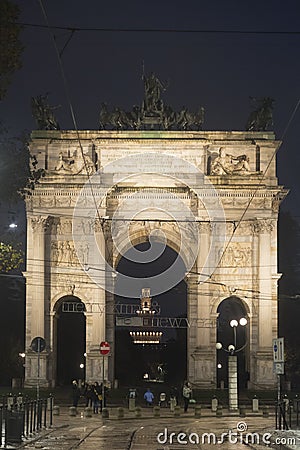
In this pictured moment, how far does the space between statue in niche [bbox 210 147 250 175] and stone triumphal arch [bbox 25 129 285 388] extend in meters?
0.06

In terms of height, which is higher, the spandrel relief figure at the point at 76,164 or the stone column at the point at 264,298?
the spandrel relief figure at the point at 76,164

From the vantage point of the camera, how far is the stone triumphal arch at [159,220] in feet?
175

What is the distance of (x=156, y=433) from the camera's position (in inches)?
1141

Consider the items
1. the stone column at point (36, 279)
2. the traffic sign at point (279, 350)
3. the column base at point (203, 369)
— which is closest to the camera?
the traffic sign at point (279, 350)

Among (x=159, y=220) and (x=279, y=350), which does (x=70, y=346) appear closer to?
(x=159, y=220)

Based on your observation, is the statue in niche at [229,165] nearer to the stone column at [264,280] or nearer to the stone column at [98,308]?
the stone column at [264,280]

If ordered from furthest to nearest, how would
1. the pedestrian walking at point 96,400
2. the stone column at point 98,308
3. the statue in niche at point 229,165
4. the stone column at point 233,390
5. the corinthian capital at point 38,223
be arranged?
1. the statue in niche at point 229,165
2. the corinthian capital at point 38,223
3. the stone column at point 98,308
4. the stone column at point 233,390
5. the pedestrian walking at point 96,400

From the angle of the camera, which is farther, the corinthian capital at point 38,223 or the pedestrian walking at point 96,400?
the corinthian capital at point 38,223

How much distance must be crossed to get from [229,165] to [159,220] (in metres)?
4.42

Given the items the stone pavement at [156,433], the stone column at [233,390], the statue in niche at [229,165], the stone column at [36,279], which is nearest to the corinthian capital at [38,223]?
the stone column at [36,279]

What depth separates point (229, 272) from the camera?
54.2 meters

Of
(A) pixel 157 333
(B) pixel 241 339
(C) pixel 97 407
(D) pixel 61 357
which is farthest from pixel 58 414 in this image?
(A) pixel 157 333

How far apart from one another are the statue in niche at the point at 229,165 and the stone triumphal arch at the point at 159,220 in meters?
0.06

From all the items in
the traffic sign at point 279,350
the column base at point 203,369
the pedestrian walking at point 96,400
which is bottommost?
the pedestrian walking at point 96,400
